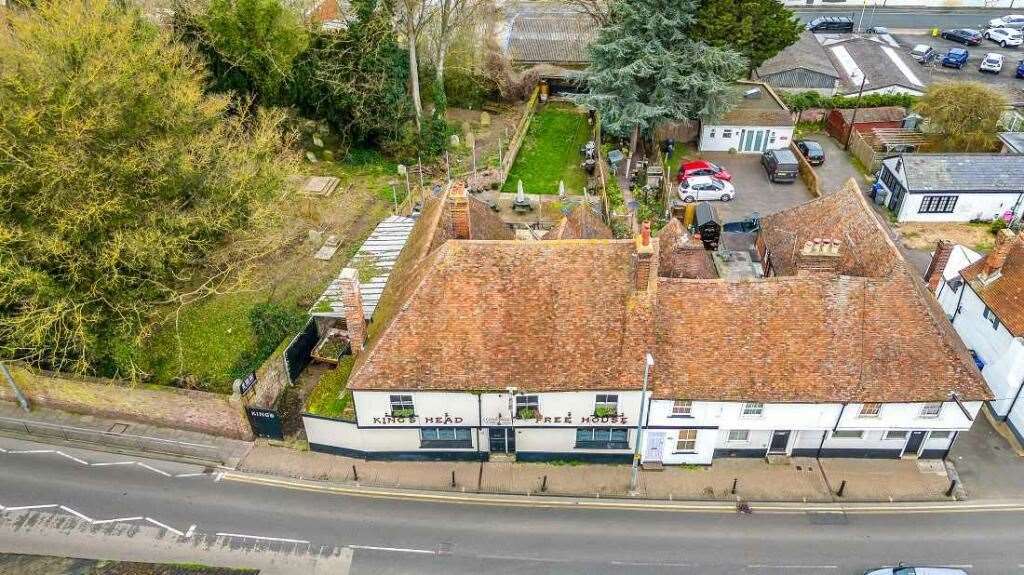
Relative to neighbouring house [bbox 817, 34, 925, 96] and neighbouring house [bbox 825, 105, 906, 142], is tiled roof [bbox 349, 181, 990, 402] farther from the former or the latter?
neighbouring house [bbox 817, 34, 925, 96]

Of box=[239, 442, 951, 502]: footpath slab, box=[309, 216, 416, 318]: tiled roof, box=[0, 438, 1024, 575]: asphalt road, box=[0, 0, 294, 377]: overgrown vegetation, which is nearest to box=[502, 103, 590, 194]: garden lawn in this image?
box=[309, 216, 416, 318]: tiled roof

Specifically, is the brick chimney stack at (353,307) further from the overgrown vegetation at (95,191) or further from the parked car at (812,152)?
the parked car at (812,152)

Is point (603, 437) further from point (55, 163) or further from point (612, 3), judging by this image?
point (612, 3)

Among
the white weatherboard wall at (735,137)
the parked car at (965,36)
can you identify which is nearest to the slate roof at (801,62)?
the white weatherboard wall at (735,137)

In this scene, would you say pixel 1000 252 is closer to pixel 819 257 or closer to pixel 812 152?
pixel 819 257

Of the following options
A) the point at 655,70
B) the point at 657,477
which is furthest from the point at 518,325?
the point at 655,70
